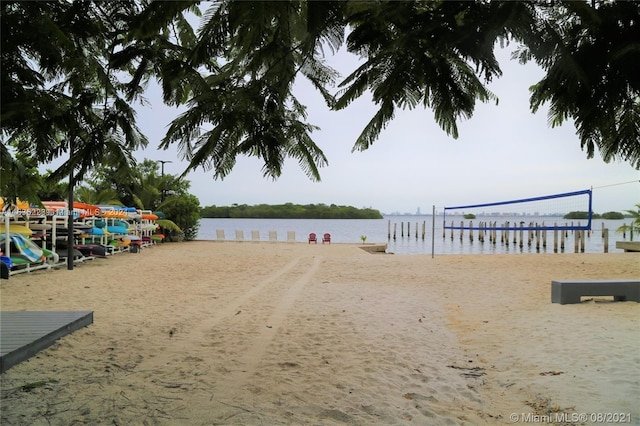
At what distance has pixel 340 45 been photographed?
80.6 inches

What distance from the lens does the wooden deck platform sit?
3789 millimetres

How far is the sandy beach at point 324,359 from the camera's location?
3.19 meters

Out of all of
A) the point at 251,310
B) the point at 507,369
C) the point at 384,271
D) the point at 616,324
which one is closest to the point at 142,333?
the point at 251,310

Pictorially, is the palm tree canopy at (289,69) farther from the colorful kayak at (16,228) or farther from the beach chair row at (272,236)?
the beach chair row at (272,236)

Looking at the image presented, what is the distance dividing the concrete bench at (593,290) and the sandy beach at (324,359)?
0.18 metres

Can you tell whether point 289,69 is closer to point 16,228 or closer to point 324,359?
point 324,359

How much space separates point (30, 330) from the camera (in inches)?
174

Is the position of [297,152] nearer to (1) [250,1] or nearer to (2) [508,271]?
(1) [250,1]

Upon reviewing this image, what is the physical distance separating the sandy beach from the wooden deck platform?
0.35 feet

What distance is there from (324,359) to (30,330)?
2859 millimetres

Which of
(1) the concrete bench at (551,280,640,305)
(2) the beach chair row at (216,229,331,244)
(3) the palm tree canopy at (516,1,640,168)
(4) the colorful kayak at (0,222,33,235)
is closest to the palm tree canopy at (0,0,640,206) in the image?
(3) the palm tree canopy at (516,1,640,168)

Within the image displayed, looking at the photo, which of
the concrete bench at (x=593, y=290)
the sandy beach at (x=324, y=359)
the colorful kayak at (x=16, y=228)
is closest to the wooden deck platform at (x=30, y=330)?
the sandy beach at (x=324, y=359)

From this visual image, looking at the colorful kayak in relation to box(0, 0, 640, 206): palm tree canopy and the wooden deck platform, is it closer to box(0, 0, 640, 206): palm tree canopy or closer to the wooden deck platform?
the wooden deck platform

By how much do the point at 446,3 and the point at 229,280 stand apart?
355 inches
